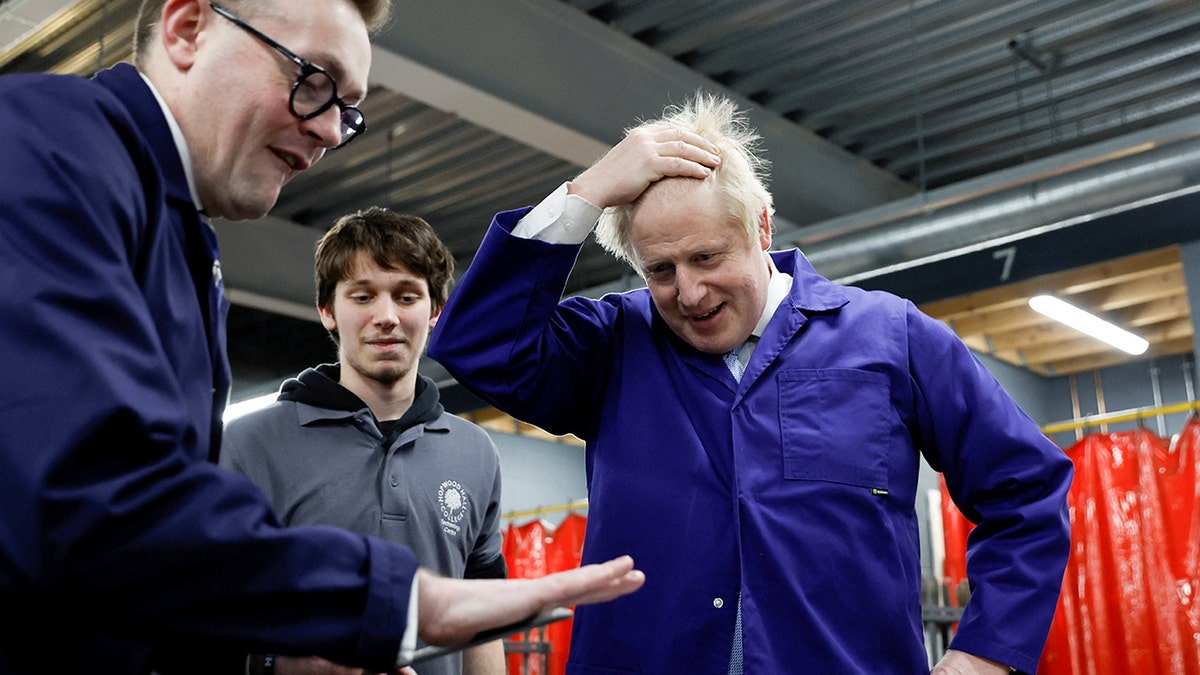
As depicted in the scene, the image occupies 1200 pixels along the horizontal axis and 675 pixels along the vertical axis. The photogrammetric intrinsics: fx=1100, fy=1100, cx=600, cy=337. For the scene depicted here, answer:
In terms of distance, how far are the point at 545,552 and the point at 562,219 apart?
18.9 ft

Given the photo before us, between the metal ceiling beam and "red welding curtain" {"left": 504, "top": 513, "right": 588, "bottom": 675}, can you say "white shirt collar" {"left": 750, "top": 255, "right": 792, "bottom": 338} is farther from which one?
"red welding curtain" {"left": 504, "top": 513, "right": 588, "bottom": 675}

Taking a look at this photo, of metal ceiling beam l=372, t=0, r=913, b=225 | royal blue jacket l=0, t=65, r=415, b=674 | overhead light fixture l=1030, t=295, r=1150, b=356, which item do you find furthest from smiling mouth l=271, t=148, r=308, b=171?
overhead light fixture l=1030, t=295, r=1150, b=356

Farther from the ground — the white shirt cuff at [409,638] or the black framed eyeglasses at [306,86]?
the black framed eyeglasses at [306,86]

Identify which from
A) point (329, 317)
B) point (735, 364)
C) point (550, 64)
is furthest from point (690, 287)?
point (550, 64)

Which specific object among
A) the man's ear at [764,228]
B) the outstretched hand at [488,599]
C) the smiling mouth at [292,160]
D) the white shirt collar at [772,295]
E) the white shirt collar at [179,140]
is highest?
the man's ear at [764,228]

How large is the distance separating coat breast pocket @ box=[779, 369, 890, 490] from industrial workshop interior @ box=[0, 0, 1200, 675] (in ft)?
10.3

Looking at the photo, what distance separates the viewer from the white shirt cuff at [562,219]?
1.76 m

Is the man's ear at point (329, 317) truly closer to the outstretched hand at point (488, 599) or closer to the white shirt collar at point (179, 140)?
the white shirt collar at point (179, 140)

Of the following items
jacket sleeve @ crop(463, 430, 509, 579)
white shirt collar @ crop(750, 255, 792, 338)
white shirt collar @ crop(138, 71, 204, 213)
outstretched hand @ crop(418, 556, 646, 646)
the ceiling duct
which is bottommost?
outstretched hand @ crop(418, 556, 646, 646)

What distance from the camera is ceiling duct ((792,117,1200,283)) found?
4488 millimetres

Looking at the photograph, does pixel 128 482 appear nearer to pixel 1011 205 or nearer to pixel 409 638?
pixel 409 638

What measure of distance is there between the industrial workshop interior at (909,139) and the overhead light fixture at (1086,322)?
1.07 meters

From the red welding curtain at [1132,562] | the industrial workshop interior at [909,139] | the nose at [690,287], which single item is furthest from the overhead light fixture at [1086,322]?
the nose at [690,287]

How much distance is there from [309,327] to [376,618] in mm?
8107
